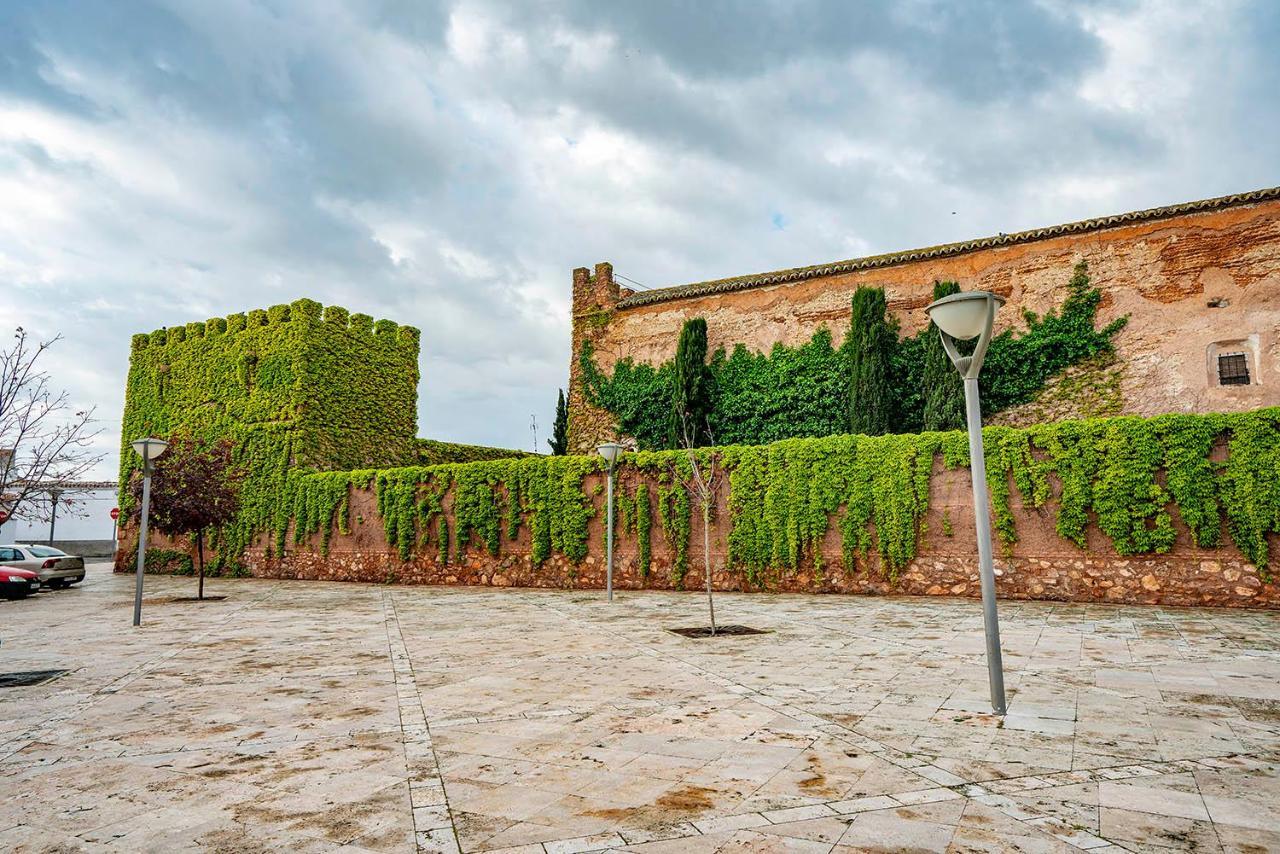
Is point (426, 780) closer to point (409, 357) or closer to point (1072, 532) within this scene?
point (1072, 532)

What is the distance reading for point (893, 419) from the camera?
2066 cm

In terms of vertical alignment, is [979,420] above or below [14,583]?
above

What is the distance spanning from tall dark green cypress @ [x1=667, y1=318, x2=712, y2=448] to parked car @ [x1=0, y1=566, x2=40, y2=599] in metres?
17.2

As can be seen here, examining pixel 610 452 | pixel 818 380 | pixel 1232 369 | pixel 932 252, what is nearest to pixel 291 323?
pixel 610 452

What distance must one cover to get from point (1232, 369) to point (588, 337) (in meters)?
19.7

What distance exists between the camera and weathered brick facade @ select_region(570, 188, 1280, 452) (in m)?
18.0

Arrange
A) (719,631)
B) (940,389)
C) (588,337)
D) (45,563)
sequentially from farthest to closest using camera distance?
(588,337)
(940,389)
(45,563)
(719,631)

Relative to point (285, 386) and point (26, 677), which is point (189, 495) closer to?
point (285, 386)

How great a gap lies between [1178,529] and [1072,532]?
1.56m

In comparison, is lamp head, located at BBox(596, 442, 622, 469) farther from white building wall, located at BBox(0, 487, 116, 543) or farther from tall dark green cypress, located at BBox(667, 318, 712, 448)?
white building wall, located at BBox(0, 487, 116, 543)

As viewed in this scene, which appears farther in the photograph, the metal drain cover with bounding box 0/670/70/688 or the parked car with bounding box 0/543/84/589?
the parked car with bounding box 0/543/84/589

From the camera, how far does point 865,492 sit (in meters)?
14.8

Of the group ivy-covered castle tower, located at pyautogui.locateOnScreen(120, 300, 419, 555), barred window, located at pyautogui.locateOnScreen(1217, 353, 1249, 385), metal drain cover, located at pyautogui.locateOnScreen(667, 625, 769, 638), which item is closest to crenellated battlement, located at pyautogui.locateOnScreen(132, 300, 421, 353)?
ivy-covered castle tower, located at pyautogui.locateOnScreen(120, 300, 419, 555)

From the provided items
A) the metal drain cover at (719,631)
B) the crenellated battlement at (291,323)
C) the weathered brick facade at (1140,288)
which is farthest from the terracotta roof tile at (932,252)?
the metal drain cover at (719,631)
